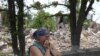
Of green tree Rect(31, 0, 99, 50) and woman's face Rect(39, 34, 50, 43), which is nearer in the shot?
woman's face Rect(39, 34, 50, 43)

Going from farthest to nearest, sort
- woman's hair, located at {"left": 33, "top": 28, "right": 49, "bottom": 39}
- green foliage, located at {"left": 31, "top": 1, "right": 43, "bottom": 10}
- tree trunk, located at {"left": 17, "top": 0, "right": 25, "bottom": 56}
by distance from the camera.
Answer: green foliage, located at {"left": 31, "top": 1, "right": 43, "bottom": 10}, tree trunk, located at {"left": 17, "top": 0, "right": 25, "bottom": 56}, woman's hair, located at {"left": 33, "top": 28, "right": 49, "bottom": 39}

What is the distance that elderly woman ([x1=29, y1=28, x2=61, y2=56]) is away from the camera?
367 cm

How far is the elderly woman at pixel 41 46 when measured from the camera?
145 inches

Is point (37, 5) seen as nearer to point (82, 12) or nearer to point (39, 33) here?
point (82, 12)

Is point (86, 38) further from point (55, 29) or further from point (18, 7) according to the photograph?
point (18, 7)

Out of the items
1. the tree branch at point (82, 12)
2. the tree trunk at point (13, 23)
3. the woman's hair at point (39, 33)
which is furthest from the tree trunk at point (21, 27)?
the woman's hair at point (39, 33)

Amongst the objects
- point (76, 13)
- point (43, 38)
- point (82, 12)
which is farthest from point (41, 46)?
point (76, 13)

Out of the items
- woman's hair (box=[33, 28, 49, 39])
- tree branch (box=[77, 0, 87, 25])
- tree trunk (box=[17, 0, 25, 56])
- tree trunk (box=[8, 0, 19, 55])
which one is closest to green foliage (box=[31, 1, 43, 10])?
tree trunk (box=[17, 0, 25, 56])

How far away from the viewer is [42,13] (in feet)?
24.9

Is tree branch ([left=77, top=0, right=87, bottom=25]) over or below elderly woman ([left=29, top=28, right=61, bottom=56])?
below

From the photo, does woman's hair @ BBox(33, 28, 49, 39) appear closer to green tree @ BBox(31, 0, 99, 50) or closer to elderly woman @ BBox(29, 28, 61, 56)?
elderly woman @ BBox(29, 28, 61, 56)

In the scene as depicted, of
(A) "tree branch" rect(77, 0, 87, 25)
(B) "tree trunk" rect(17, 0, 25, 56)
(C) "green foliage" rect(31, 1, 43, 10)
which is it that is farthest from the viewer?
(A) "tree branch" rect(77, 0, 87, 25)

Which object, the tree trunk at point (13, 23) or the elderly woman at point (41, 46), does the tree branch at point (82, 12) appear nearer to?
the tree trunk at point (13, 23)

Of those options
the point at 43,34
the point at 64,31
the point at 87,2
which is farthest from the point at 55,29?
the point at 43,34
